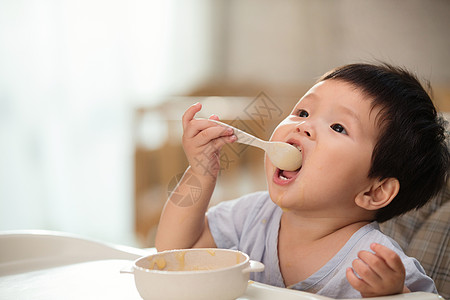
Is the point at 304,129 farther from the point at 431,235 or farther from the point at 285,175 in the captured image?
the point at 431,235

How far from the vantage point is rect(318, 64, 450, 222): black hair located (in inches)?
32.4

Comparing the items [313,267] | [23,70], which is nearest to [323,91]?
[313,267]

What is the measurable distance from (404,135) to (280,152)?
0.20 metres

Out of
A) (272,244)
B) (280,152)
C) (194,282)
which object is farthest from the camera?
(272,244)

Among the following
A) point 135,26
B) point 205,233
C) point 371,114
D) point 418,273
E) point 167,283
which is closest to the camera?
point 167,283

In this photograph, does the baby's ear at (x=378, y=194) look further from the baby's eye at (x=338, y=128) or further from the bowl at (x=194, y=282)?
the bowl at (x=194, y=282)

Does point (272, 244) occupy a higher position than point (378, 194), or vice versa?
point (378, 194)

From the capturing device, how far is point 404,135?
0.82 metres

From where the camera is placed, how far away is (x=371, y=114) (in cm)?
83

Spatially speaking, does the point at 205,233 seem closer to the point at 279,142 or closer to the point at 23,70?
the point at 279,142

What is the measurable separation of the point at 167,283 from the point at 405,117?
0.50m

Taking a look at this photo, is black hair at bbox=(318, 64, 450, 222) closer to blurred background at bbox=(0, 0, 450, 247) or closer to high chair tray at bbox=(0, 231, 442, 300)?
high chair tray at bbox=(0, 231, 442, 300)

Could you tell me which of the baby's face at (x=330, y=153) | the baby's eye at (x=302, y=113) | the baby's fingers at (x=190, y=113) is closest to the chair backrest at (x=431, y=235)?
the baby's face at (x=330, y=153)

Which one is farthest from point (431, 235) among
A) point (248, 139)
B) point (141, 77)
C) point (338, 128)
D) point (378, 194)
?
point (141, 77)
